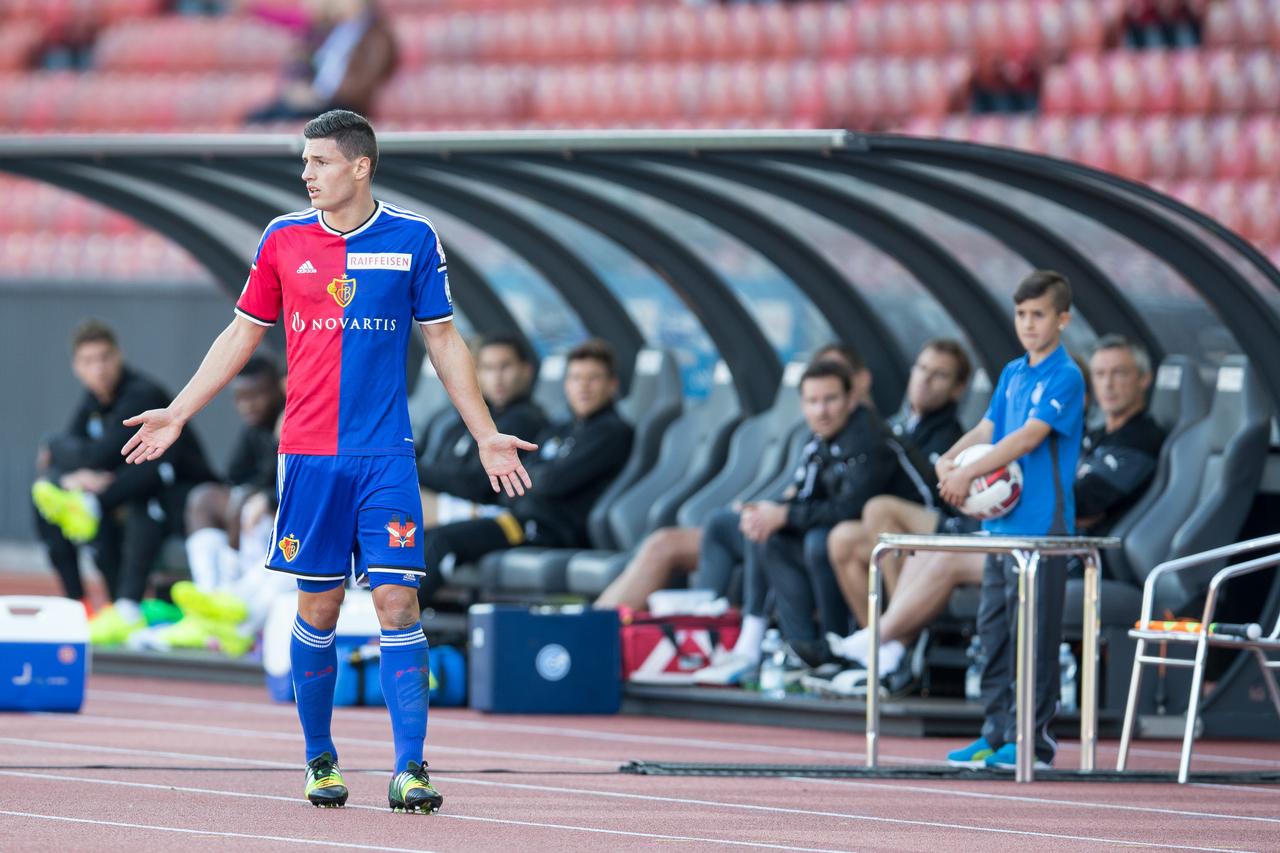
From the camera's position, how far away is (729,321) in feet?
39.0

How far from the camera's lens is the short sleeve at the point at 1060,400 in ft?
25.1

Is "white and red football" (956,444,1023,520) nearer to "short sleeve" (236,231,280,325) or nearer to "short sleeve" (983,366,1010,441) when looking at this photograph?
"short sleeve" (983,366,1010,441)

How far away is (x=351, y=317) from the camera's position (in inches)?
241

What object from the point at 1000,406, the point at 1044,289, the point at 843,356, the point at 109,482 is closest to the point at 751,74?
the point at 109,482

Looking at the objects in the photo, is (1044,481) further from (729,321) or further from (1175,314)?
(729,321)

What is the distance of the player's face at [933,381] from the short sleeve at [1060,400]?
2288 millimetres

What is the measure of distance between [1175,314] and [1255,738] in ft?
5.97

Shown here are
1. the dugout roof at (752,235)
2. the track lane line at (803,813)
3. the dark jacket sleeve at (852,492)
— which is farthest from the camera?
the dark jacket sleeve at (852,492)

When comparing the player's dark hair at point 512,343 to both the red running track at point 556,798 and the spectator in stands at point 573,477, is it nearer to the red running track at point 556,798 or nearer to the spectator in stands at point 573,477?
the spectator in stands at point 573,477

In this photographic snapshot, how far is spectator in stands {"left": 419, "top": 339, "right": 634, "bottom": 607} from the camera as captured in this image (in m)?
11.2

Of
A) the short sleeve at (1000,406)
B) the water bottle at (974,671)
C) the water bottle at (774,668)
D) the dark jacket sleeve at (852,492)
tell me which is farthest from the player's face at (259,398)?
the short sleeve at (1000,406)

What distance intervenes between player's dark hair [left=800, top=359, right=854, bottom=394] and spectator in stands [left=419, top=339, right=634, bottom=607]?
1.69m

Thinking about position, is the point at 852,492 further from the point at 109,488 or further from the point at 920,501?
the point at 109,488

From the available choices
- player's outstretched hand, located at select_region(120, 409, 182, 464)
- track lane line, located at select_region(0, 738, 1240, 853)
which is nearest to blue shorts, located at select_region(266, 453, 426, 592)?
player's outstretched hand, located at select_region(120, 409, 182, 464)
